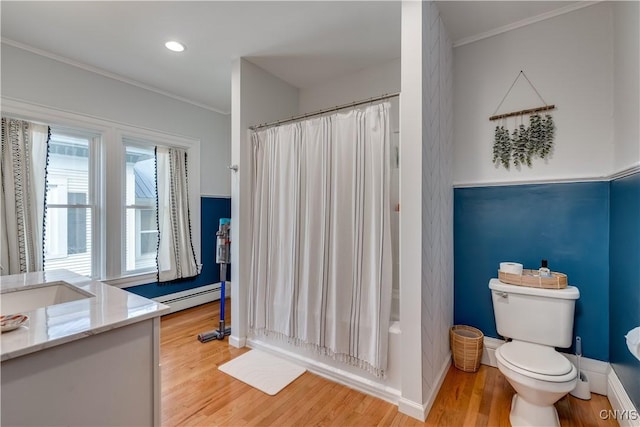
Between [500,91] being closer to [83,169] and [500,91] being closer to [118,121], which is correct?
[118,121]

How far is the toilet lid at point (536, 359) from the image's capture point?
5.07ft

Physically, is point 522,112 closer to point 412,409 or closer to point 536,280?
point 536,280

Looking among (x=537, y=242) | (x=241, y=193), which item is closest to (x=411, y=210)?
(x=537, y=242)

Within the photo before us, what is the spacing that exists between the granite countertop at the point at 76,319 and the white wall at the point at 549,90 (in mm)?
2361

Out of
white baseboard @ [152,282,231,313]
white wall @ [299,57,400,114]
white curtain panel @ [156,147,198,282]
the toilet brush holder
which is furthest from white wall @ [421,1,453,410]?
white curtain panel @ [156,147,198,282]

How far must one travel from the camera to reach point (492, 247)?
2268mm

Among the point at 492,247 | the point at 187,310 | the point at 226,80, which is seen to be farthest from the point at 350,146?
the point at 187,310

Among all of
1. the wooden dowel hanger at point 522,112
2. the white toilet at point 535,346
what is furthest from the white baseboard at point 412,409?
the wooden dowel hanger at point 522,112

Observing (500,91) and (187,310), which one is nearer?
(500,91)

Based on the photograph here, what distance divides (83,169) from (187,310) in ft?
6.23

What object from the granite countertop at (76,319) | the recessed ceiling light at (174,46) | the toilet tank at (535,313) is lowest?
the toilet tank at (535,313)

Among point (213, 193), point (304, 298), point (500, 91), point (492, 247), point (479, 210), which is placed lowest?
point (304, 298)

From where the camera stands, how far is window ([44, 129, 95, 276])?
8.84 feet

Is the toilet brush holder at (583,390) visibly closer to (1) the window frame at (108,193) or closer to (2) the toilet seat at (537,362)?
(2) the toilet seat at (537,362)
